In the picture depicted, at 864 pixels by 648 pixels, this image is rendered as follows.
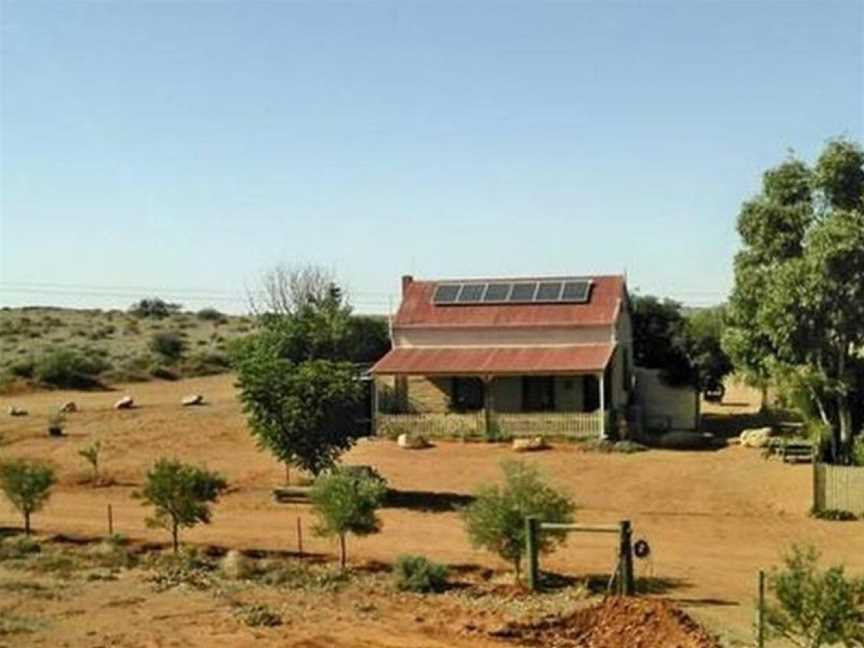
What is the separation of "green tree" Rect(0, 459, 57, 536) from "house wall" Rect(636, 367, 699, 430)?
24934 millimetres

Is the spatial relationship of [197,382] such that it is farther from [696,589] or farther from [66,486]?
[696,589]

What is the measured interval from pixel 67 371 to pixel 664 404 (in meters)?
33.0

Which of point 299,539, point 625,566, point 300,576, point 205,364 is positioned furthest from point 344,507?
point 205,364

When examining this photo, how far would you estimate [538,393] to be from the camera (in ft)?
145

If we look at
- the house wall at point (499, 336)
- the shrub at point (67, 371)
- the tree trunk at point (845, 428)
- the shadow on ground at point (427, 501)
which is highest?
the house wall at point (499, 336)

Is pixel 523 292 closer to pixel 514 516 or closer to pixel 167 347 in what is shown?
pixel 514 516

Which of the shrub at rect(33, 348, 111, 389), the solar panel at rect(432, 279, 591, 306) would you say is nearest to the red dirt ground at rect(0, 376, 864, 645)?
the solar panel at rect(432, 279, 591, 306)

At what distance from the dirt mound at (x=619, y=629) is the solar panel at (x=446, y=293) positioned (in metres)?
27.4

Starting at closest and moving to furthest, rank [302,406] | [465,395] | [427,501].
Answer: [302,406]
[427,501]
[465,395]

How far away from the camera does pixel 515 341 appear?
44.3 meters

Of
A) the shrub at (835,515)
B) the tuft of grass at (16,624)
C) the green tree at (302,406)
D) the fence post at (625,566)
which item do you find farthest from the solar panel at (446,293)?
the tuft of grass at (16,624)

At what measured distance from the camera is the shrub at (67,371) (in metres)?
62.6

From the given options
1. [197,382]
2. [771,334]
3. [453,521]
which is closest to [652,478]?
[771,334]

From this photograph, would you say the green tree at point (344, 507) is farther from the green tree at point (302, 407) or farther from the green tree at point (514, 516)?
the green tree at point (302, 407)
